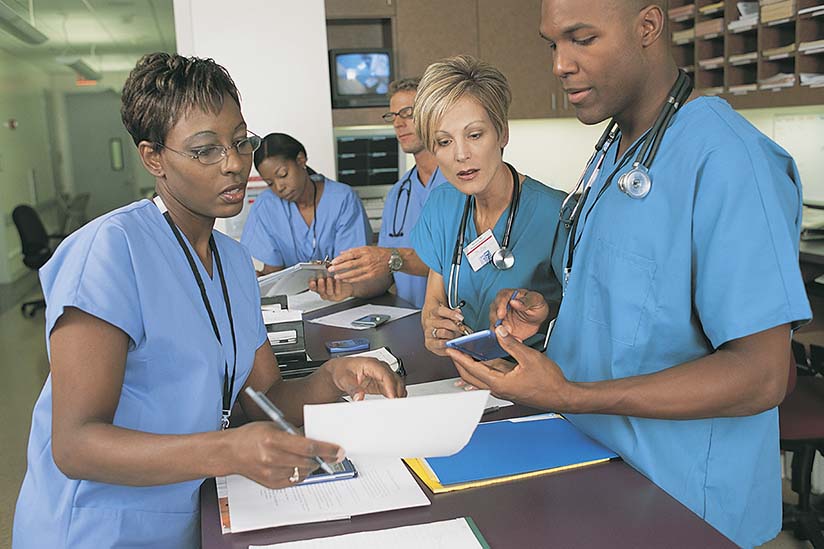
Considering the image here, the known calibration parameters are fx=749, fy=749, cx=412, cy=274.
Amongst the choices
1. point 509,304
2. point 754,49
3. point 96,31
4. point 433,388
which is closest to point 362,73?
point 754,49

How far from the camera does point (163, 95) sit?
142 centimetres

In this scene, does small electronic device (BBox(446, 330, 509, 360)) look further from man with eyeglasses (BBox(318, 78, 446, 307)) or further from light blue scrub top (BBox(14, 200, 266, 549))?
man with eyeglasses (BBox(318, 78, 446, 307))

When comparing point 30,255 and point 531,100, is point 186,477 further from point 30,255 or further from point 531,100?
point 30,255

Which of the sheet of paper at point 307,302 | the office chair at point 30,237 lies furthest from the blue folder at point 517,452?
the office chair at point 30,237

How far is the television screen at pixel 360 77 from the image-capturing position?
497cm

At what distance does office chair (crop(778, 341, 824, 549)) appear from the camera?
2.48 meters

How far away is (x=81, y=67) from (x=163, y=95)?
1055 centimetres

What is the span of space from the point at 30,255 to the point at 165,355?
7.23 metres

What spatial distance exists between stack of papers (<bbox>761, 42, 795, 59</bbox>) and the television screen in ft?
7.48

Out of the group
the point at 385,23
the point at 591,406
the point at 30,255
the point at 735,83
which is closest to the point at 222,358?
the point at 591,406

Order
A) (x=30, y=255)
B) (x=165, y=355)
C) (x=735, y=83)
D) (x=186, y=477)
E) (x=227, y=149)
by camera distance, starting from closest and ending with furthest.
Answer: (x=186, y=477) < (x=165, y=355) < (x=227, y=149) < (x=735, y=83) < (x=30, y=255)

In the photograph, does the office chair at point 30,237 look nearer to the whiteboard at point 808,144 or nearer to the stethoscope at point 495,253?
the stethoscope at point 495,253

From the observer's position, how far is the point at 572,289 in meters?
1.51

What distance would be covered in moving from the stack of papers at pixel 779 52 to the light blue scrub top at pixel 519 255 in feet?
7.85
